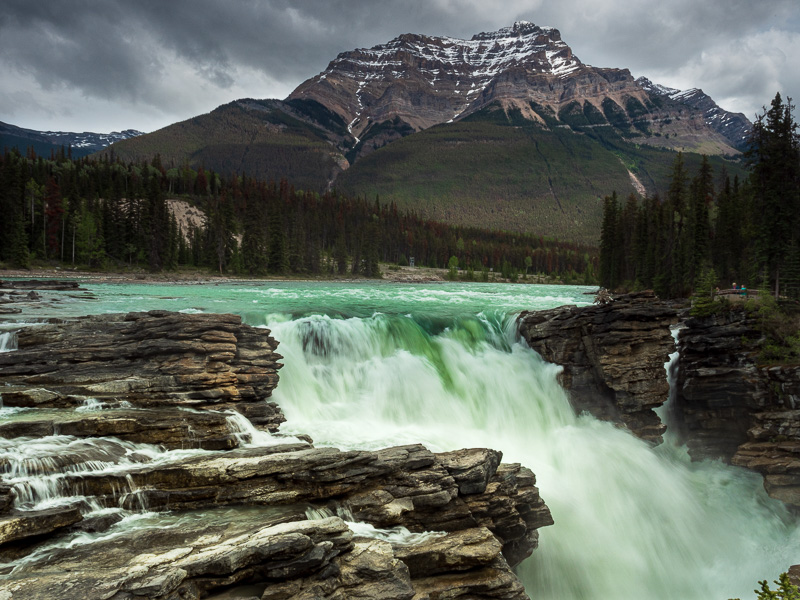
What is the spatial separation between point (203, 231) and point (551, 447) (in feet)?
406

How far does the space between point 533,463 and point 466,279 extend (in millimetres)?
118913

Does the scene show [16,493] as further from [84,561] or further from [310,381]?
[310,381]

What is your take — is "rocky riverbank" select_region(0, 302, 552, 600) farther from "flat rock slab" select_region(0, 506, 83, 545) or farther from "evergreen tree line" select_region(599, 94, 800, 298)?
"evergreen tree line" select_region(599, 94, 800, 298)

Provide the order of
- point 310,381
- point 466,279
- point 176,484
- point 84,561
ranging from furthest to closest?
point 466,279 → point 310,381 → point 176,484 → point 84,561

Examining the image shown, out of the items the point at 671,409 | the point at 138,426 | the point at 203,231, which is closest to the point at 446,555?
the point at 138,426

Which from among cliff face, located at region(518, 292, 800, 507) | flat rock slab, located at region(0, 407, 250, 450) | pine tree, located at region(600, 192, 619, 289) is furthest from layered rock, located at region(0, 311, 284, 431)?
pine tree, located at region(600, 192, 619, 289)

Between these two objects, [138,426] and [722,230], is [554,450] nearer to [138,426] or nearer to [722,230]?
[138,426]

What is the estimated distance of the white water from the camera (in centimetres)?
1512

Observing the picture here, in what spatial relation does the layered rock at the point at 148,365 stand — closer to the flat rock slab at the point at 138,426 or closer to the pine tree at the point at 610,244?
the flat rock slab at the point at 138,426

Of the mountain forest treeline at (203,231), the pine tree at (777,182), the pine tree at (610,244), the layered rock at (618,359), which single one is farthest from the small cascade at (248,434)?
the pine tree at (610,244)

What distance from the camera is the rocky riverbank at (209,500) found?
7.68m

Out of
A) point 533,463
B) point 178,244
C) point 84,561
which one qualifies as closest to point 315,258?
point 178,244

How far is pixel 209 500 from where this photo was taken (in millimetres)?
9984

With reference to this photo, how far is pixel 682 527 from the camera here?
1748 cm
